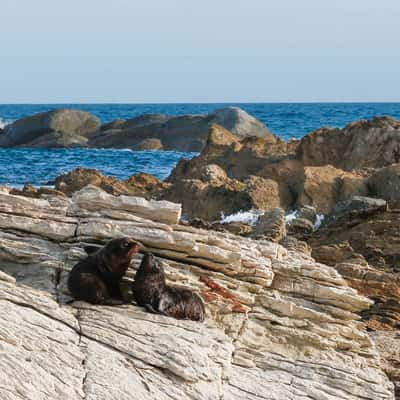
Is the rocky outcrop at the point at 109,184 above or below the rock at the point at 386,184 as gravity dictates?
below

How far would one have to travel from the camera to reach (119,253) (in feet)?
25.1

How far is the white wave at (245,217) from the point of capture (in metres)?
16.5

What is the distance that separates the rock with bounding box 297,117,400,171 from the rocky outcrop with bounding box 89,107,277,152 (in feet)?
68.0

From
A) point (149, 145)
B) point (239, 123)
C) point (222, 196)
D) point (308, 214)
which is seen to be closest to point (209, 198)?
point (222, 196)

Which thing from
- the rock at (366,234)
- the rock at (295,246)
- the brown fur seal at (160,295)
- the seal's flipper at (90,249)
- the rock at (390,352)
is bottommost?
the rock at (390,352)

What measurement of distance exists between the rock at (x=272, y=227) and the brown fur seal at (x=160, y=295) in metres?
5.08

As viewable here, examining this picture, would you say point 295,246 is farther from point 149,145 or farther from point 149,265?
point 149,145

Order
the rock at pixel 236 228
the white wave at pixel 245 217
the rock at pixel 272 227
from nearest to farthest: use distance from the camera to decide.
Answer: the rock at pixel 272 227 < the rock at pixel 236 228 < the white wave at pixel 245 217

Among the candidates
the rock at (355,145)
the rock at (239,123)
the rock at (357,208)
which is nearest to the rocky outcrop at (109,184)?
the rock at (355,145)

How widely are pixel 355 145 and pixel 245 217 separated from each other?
5.45 meters

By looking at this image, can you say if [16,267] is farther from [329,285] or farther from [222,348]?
[329,285]

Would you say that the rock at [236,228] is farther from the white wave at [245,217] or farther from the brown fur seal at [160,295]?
the brown fur seal at [160,295]

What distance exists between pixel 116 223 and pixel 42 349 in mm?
2023

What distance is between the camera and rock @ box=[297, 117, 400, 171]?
20203 millimetres
